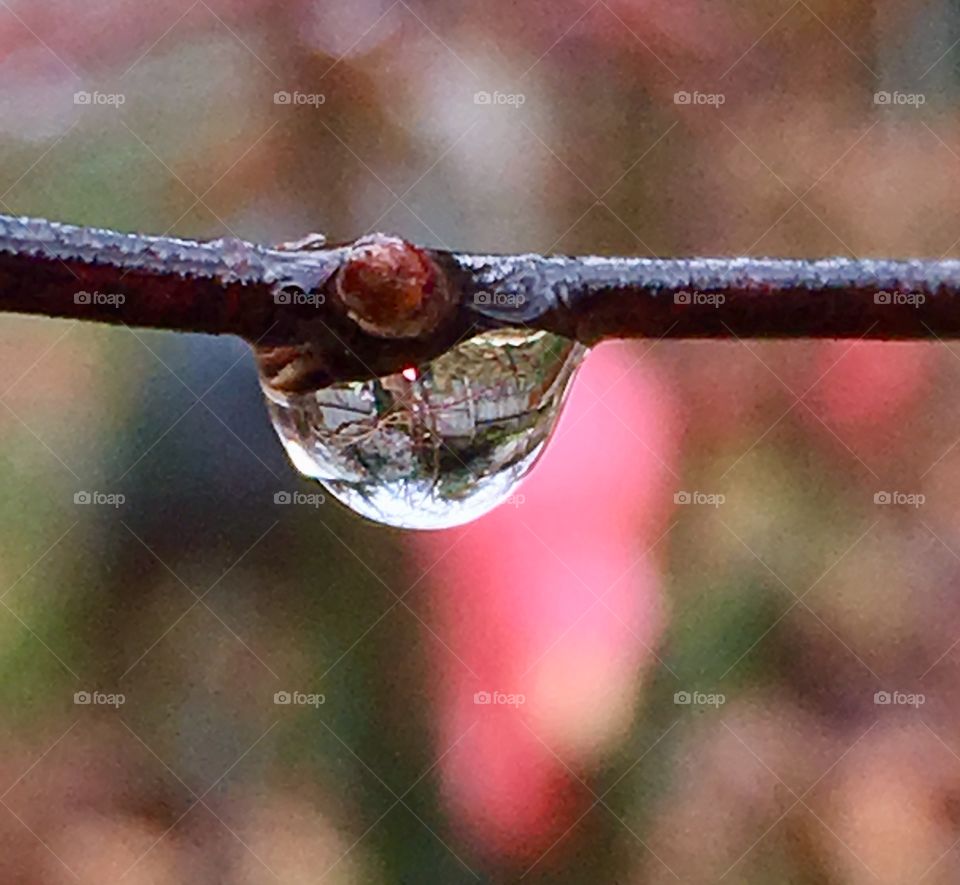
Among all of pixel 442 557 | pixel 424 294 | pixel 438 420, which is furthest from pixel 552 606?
pixel 424 294

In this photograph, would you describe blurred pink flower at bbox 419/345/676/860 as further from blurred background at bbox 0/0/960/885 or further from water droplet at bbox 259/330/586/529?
water droplet at bbox 259/330/586/529

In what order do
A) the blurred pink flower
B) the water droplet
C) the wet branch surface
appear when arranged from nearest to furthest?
1. the wet branch surface
2. the water droplet
3. the blurred pink flower

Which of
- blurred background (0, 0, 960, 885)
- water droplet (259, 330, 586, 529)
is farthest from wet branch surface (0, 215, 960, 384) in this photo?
blurred background (0, 0, 960, 885)

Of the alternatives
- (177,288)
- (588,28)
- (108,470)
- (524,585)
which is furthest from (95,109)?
(177,288)

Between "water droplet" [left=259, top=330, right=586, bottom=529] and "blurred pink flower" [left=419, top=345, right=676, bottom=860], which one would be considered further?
"blurred pink flower" [left=419, top=345, right=676, bottom=860]

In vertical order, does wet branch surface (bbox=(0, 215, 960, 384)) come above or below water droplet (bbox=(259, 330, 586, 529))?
above

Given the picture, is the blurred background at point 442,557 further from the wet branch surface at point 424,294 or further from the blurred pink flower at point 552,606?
the wet branch surface at point 424,294

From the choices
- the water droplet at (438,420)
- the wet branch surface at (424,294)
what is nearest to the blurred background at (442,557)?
the water droplet at (438,420)
